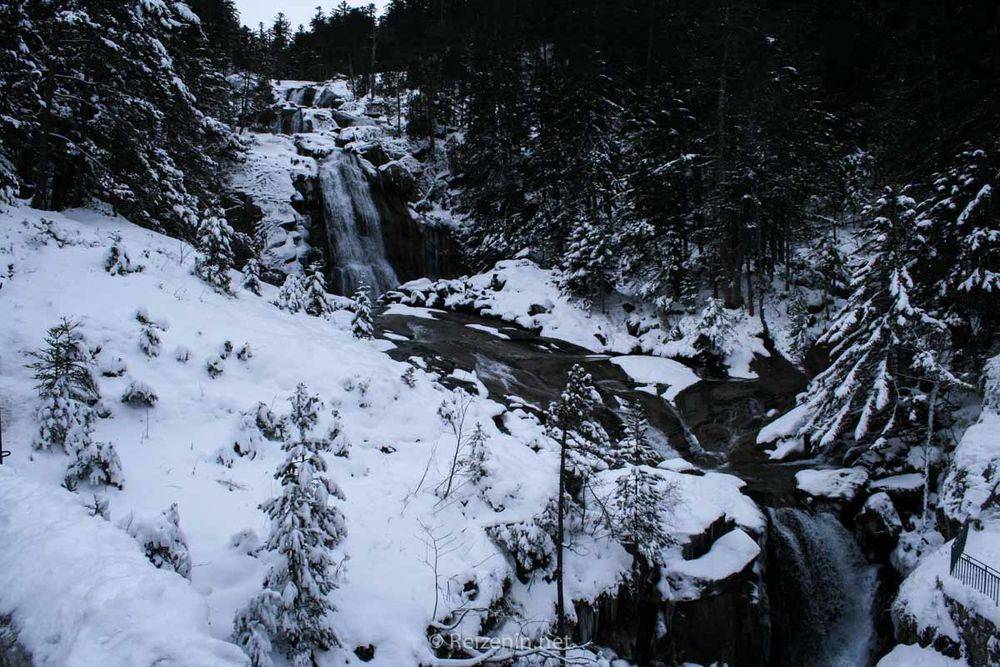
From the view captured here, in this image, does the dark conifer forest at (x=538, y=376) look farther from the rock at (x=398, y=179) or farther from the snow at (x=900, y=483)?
the rock at (x=398, y=179)

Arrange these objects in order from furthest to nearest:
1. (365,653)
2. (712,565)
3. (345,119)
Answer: (345,119)
(712,565)
(365,653)

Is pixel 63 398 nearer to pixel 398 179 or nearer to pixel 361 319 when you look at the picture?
pixel 361 319

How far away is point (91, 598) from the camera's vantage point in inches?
Answer: 142

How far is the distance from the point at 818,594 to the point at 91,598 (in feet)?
41.6

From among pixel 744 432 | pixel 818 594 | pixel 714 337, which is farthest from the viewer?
pixel 714 337

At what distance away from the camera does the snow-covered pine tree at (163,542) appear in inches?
189

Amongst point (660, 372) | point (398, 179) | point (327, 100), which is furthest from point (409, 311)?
point (327, 100)

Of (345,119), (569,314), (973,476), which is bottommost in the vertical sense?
(973,476)

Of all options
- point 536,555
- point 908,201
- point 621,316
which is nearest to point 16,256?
point 536,555

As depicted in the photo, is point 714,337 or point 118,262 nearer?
point 118,262

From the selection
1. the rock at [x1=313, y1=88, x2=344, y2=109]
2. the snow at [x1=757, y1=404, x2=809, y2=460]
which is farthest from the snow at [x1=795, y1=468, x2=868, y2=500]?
the rock at [x1=313, y1=88, x2=344, y2=109]

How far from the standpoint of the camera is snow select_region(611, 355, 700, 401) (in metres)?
19.4

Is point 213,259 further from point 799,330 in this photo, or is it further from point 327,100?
point 327,100

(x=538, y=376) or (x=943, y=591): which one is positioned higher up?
(x=538, y=376)
